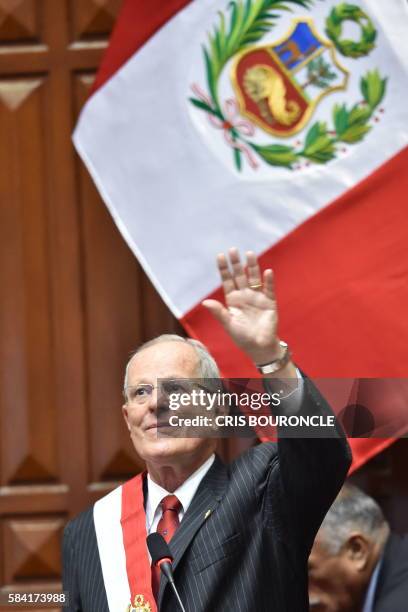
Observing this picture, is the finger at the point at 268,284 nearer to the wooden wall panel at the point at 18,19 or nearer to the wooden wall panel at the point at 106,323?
the wooden wall panel at the point at 106,323

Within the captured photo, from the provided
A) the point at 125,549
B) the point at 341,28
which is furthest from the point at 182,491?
the point at 341,28

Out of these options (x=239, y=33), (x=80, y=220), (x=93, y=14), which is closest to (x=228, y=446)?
(x=80, y=220)

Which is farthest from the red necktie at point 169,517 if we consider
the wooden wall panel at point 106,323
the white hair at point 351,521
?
the wooden wall panel at point 106,323

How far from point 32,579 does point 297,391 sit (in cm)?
172

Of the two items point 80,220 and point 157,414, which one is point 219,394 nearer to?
point 157,414

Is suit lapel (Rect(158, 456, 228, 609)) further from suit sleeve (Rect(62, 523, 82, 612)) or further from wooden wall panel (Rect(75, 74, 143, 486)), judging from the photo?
wooden wall panel (Rect(75, 74, 143, 486))

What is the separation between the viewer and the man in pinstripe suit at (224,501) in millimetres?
1530

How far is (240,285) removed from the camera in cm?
154

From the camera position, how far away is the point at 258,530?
1.70m

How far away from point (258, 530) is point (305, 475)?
164mm

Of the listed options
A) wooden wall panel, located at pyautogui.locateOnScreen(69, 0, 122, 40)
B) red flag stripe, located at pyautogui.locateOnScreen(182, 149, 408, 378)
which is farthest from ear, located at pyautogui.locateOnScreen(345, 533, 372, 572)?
wooden wall panel, located at pyautogui.locateOnScreen(69, 0, 122, 40)

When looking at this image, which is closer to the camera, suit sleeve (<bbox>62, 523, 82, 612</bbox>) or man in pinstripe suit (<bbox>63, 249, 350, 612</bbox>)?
man in pinstripe suit (<bbox>63, 249, 350, 612</bbox>)

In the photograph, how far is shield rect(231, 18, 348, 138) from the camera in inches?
105

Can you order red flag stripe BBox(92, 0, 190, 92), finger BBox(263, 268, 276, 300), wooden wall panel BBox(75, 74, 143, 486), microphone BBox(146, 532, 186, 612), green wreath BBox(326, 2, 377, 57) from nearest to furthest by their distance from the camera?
finger BBox(263, 268, 276, 300) < microphone BBox(146, 532, 186, 612) < green wreath BBox(326, 2, 377, 57) < red flag stripe BBox(92, 0, 190, 92) < wooden wall panel BBox(75, 74, 143, 486)
